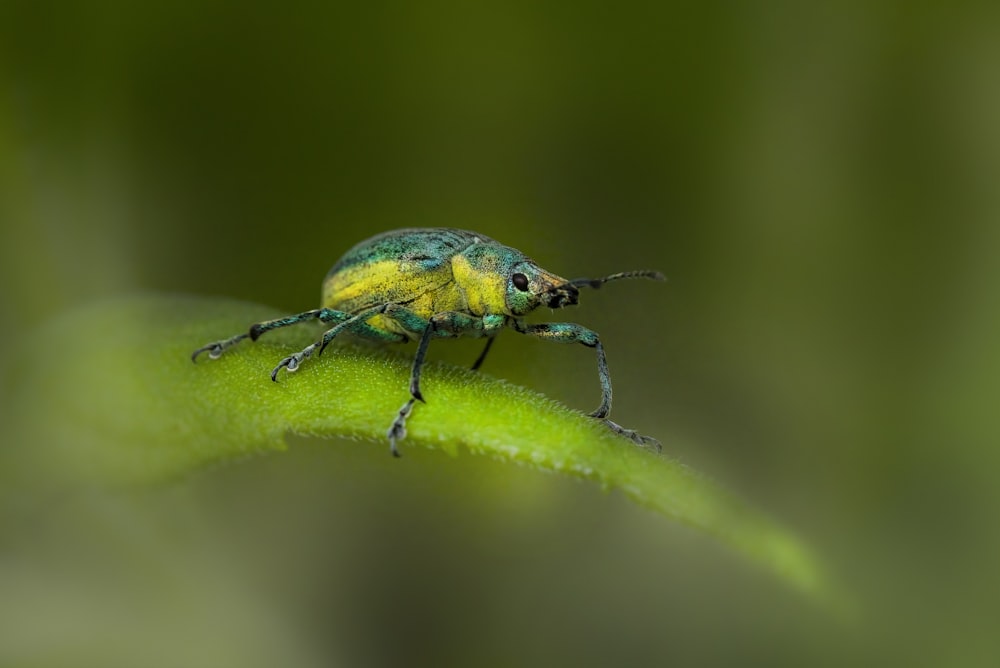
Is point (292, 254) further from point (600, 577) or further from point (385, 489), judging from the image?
point (600, 577)

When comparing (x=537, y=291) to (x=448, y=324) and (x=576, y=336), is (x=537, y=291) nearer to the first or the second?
(x=576, y=336)

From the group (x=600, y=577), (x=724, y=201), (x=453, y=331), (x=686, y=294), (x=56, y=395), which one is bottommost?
(x=600, y=577)

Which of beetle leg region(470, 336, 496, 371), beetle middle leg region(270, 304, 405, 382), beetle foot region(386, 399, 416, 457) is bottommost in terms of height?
beetle leg region(470, 336, 496, 371)

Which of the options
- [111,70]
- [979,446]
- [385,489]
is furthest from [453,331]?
[979,446]

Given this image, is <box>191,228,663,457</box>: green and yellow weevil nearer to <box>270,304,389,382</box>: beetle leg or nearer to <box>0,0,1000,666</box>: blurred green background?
<box>270,304,389,382</box>: beetle leg

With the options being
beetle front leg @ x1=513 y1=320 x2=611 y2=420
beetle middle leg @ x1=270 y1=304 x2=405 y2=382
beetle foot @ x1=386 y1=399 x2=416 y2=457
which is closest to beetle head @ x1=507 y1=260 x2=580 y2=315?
beetle front leg @ x1=513 y1=320 x2=611 y2=420

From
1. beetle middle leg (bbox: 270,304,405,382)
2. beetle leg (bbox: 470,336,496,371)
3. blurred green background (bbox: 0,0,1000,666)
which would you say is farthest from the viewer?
beetle leg (bbox: 470,336,496,371)

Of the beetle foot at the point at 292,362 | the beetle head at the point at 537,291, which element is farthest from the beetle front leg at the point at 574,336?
the beetle foot at the point at 292,362
